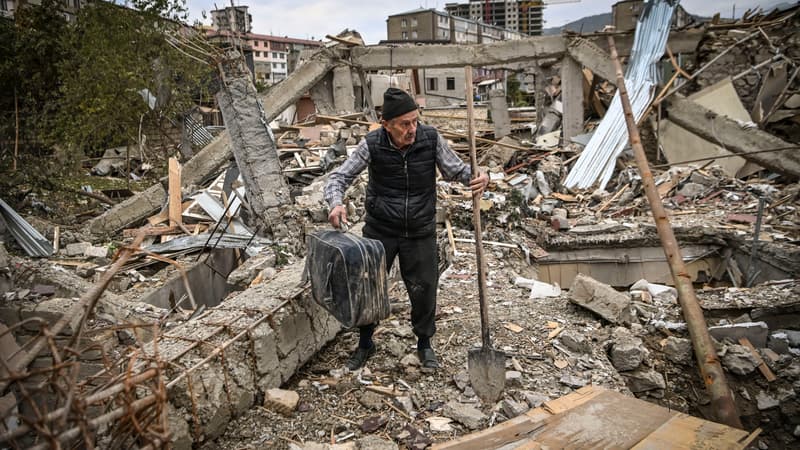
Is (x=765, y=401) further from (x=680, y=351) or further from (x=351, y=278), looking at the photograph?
(x=351, y=278)

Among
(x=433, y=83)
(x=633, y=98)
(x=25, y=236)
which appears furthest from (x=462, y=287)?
(x=433, y=83)

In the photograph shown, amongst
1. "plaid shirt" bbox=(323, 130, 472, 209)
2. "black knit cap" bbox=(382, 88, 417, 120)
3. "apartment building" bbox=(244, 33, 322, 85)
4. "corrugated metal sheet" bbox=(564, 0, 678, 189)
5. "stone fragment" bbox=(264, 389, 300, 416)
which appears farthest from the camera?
"apartment building" bbox=(244, 33, 322, 85)

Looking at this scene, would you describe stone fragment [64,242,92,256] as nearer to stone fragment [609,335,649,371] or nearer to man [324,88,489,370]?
man [324,88,489,370]

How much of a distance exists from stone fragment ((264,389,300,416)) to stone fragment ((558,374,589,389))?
1762mm

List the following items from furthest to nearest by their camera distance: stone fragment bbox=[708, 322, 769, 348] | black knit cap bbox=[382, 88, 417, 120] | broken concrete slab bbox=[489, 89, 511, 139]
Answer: broken concrete slab bbox=[489, 89, 511, 139], stone fragment bbox=[708, 322, 769, 348], black knit cap bbox=[382, 88, 417, 120]

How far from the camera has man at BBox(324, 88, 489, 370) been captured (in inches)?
128

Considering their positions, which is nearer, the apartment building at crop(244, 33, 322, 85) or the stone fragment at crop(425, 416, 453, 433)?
the stone fragment at crop(425, 416, 453, 433)

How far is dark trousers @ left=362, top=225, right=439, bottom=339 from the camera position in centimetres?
Answer: 338

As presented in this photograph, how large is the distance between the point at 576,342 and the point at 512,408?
3.58ft

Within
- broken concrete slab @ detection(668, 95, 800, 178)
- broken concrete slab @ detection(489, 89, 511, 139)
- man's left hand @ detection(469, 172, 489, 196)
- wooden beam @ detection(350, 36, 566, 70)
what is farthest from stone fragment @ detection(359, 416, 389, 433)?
broken concrete slab @ detection(489, 89, 511, 139)

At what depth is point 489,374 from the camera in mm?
3156

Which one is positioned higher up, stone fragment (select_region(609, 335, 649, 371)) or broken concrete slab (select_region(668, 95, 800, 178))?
broken concrete slab (select_region(668, 95, 800, 178))

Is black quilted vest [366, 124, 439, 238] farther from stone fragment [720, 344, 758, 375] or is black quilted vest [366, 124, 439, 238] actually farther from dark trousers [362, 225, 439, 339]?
stone fragment [720, 344, 758, 375]

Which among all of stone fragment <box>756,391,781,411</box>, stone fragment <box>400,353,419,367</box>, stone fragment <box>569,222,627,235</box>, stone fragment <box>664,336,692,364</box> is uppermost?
stone fragment <box>569,222,627,235</box>
